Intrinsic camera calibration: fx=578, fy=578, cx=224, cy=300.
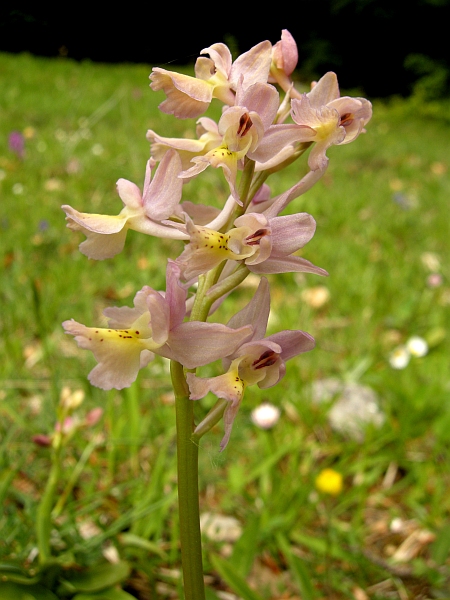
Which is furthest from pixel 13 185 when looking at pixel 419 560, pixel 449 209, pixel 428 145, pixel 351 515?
pixel 428 145

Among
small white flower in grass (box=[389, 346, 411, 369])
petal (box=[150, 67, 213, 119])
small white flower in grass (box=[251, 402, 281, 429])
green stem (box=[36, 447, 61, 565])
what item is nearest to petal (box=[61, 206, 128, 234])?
petal (box=[150, 67, 213, 119])

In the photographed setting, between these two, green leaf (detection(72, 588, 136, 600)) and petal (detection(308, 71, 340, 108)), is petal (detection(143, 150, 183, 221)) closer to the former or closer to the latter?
petal (detection(308, 71, 340, 108))

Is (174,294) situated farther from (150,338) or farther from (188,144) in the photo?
(188,144)

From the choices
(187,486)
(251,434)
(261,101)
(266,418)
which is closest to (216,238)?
(261,101)

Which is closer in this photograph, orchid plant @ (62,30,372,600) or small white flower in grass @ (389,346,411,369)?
orchid plant @ (62,30,372,600)

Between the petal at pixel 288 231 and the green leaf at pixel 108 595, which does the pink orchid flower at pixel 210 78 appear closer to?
the petal at pixel 288 231

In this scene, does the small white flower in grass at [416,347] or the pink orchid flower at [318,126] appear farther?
the small white flower in grass at [416,347]

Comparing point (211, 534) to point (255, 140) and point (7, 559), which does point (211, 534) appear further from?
point (255, 140)

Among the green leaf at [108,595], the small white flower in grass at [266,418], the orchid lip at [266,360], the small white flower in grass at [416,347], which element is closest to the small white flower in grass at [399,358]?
the small white flower in grass at [416,347]
